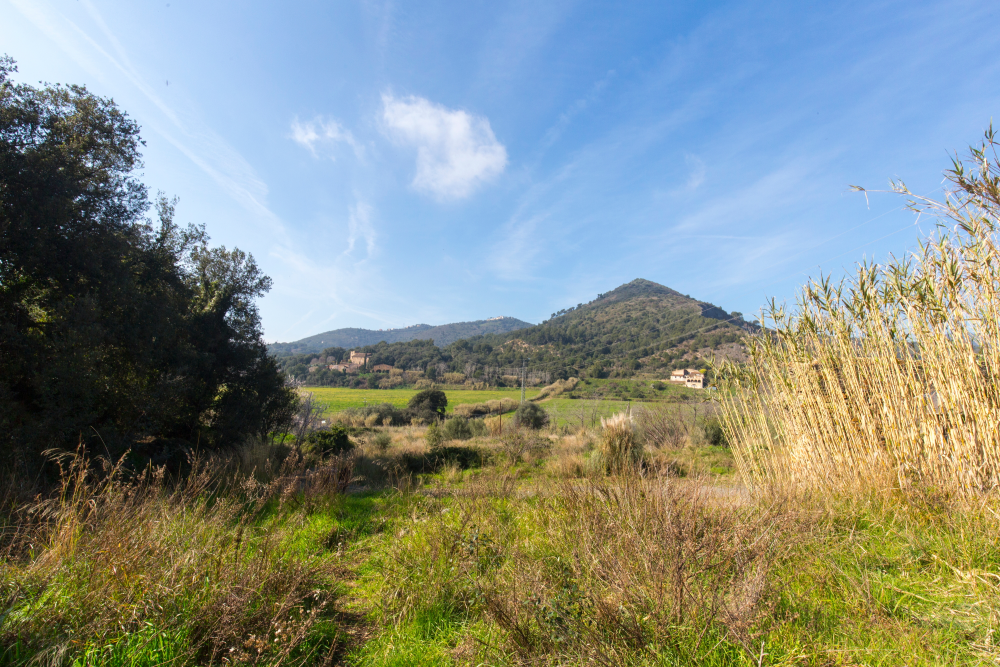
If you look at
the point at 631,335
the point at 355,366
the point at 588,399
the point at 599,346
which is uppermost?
the point at 631,335

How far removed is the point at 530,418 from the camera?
2081 centimetres

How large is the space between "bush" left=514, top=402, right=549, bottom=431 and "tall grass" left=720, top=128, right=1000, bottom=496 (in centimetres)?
1451

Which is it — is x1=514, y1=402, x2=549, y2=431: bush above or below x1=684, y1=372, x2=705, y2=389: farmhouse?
below

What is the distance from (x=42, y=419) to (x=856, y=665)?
34.3 feet

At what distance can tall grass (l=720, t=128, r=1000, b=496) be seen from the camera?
3828 mm

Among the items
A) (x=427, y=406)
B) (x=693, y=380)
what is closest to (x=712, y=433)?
(x=427, y=406)

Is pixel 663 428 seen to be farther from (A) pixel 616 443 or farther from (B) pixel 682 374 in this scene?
(B) pixel 682 374

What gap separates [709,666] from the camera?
2.00 meters

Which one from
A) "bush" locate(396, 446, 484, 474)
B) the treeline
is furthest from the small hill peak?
the treeline

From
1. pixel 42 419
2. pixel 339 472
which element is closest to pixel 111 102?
pixel 42 419

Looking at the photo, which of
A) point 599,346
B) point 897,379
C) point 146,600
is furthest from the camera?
point 599,346

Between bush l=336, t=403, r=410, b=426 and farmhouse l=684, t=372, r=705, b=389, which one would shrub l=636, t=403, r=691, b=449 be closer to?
farmhouse l=684, t=372, r=705, b=389

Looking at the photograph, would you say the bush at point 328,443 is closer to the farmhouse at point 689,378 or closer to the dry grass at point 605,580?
the dry grass at point 605,580

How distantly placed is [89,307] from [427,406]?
1984cm
